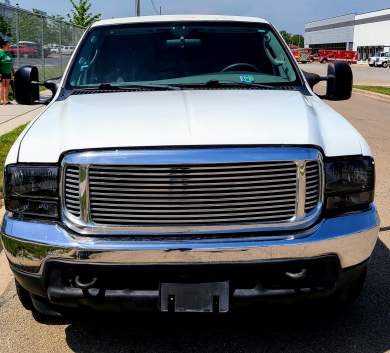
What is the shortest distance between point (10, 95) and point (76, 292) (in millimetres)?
14235

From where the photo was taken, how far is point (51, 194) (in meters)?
2.86

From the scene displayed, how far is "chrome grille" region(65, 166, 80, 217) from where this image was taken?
9.16 feet

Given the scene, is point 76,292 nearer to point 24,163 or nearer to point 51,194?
point 51,194

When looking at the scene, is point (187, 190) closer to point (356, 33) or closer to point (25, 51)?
point (25, 51)

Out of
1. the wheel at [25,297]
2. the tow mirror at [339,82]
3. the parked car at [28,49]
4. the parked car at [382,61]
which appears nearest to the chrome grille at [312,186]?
the wheel at [25,297]

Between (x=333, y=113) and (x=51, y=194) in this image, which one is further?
(x=333, y=113)

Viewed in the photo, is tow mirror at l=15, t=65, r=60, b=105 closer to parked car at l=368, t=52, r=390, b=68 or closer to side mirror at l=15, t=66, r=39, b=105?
side mirror at l=15, t=66, r=39, b=105

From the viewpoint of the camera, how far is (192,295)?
2770mm

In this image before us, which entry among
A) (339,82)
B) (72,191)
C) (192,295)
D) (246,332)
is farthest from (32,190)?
(339,82)

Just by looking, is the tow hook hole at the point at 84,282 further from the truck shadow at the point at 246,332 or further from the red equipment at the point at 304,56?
the red equipment at the point at 304,56

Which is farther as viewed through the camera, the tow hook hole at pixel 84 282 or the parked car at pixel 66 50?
the parked car at pixel 66 50

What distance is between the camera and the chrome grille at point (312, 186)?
283 centimetres

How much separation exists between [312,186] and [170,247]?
751 mm

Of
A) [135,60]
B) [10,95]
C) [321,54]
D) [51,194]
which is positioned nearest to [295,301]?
[51,194]
